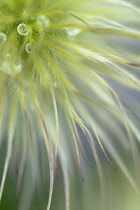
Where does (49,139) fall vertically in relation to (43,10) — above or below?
below

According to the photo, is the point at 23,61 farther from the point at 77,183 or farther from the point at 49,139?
the point at 77,183

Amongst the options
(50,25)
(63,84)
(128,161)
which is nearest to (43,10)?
(50,25)

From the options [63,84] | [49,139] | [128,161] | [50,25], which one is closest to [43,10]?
[50,25]

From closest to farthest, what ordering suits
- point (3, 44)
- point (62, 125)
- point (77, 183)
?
point (3, 44)
point (62, 125)
point (77, 183)

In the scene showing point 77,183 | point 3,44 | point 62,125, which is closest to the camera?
point 3,44

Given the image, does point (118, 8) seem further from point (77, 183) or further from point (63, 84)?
point (77, 183)

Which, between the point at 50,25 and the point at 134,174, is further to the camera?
the point at 134,174
